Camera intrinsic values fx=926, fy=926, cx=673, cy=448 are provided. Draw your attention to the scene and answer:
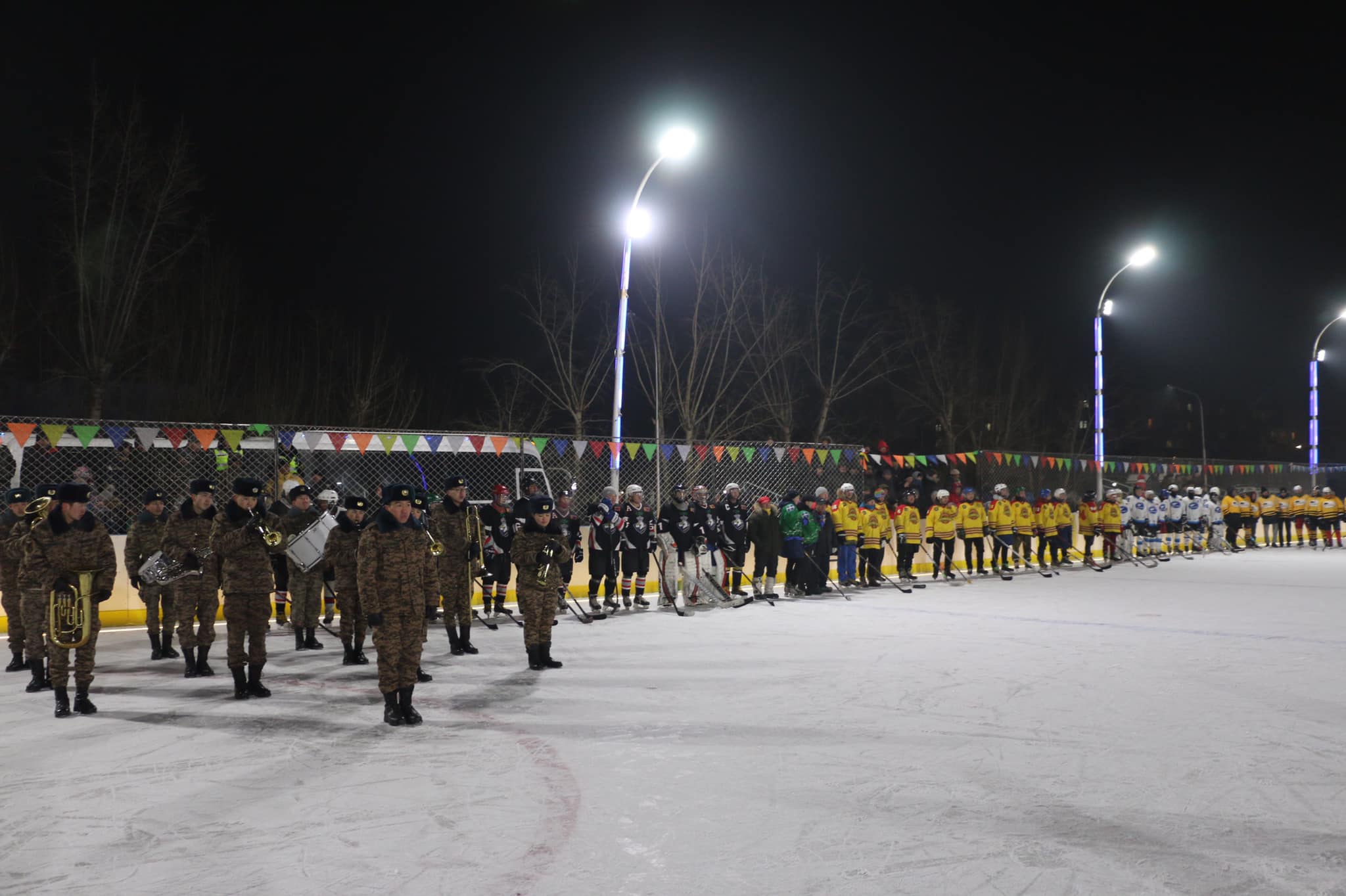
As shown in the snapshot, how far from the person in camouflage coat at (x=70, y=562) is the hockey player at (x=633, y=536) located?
8.20 metres

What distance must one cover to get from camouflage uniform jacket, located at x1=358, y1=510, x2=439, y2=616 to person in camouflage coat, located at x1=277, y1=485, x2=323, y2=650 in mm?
4654

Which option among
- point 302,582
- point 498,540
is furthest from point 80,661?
point 498,540

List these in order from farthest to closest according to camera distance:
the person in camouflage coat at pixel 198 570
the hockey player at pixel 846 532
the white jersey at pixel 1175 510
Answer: the white jersey at pixel 1175 510 → the hockey player at pixel 846 532 → the person in camouflage coat at pixel 198 570

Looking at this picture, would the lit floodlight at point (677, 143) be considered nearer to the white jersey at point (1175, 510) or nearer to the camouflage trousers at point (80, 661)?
the camouflage trousers at point (80, 661)

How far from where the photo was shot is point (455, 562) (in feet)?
36.1

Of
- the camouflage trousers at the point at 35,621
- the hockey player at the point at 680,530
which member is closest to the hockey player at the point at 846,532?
the hockey player at the point at 680,530

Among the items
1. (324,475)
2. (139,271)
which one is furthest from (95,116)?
(324,475)

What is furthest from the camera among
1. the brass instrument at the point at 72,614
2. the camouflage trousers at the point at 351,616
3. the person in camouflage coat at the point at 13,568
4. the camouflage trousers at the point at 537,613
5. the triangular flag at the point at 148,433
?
the triangular flag at the point at 148,433

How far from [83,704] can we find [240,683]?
3.92ft

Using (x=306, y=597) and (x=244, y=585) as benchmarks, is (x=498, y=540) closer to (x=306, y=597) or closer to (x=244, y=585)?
(x=306, y=597)

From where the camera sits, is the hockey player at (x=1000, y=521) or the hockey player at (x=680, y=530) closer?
the hockey player at (x=680, y=530)

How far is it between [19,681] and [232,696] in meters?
2.60

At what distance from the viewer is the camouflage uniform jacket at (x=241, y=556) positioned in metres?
8.33

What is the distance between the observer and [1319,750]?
6281 mm
